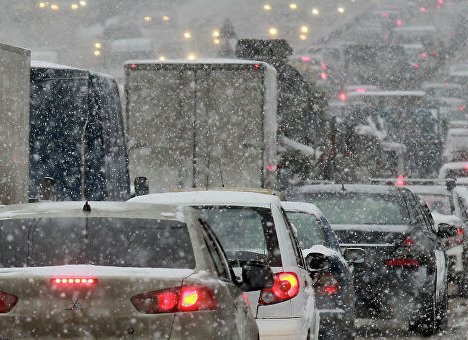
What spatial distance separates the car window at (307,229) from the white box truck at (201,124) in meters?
8.28

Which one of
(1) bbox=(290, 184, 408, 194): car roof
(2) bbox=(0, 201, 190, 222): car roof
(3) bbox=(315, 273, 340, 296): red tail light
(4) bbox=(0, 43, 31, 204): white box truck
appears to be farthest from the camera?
(1) bbox=(290, 184, 408, 194): car roof

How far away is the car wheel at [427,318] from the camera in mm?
14742

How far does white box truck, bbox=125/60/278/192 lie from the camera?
21594 mm

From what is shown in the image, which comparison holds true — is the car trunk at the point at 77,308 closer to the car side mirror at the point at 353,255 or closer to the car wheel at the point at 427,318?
the car side mirror at the point at 353,255

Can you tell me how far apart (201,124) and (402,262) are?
7.58 metres

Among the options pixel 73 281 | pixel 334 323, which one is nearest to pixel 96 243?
pixel 73 281

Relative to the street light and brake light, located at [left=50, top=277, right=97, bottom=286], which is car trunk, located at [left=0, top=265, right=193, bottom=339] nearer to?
brake light, located at [left=50, top=277, right=97, bottom=286]

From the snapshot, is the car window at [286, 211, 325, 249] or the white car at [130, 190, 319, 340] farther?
the car window at [286, 211, 325, 249]

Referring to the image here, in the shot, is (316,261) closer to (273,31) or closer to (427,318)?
(427,318)

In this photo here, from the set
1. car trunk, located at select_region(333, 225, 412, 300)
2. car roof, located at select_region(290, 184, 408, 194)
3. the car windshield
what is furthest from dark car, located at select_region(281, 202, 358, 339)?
the car windshield

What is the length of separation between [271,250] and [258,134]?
12098 mm

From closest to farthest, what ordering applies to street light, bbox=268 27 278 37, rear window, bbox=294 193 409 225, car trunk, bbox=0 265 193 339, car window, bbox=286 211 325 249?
car trunk, bbox=0 265 193 339
car window, bbox=286 211 325 249
rear window, bbox=294 193 409 225
street light, bbox=268 27 278 37

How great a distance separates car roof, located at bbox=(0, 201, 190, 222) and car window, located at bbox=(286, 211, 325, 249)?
533 centimetres

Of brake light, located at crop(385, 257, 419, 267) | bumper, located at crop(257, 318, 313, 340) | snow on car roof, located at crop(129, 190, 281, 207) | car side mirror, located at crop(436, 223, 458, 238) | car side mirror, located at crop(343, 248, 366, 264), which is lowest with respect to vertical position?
bumper, located at crop(257, 318, 313, 340)
